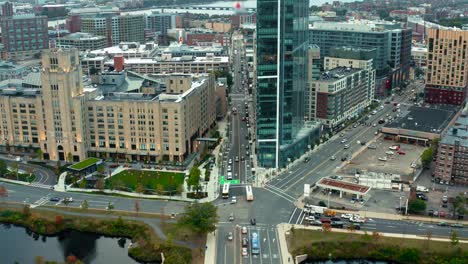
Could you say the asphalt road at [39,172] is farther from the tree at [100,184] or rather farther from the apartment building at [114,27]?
the apartment building at [114,27]

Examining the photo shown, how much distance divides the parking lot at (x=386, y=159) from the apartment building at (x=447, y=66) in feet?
68.3

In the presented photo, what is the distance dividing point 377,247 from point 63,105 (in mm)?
37674

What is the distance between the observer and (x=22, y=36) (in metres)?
128

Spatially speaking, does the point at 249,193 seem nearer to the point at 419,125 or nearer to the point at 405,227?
the point at 405,227

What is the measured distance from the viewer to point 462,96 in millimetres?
86625

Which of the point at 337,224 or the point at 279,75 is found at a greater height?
the point at 279,75

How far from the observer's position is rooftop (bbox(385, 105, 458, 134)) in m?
72.6

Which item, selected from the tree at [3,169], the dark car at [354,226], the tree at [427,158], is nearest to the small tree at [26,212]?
the tree at [3,169]

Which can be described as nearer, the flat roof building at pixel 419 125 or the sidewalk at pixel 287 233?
the sidewalk at pixel 287 233

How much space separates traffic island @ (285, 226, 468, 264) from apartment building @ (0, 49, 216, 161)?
23564mm

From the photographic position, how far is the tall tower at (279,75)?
58750mm

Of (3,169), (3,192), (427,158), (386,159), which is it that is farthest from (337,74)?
(3,192)

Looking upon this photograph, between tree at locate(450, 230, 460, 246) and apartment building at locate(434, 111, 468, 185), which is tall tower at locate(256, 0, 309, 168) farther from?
tree at locate(450, 230, 460, 246)

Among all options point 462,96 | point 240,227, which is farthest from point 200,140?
point 462,96
